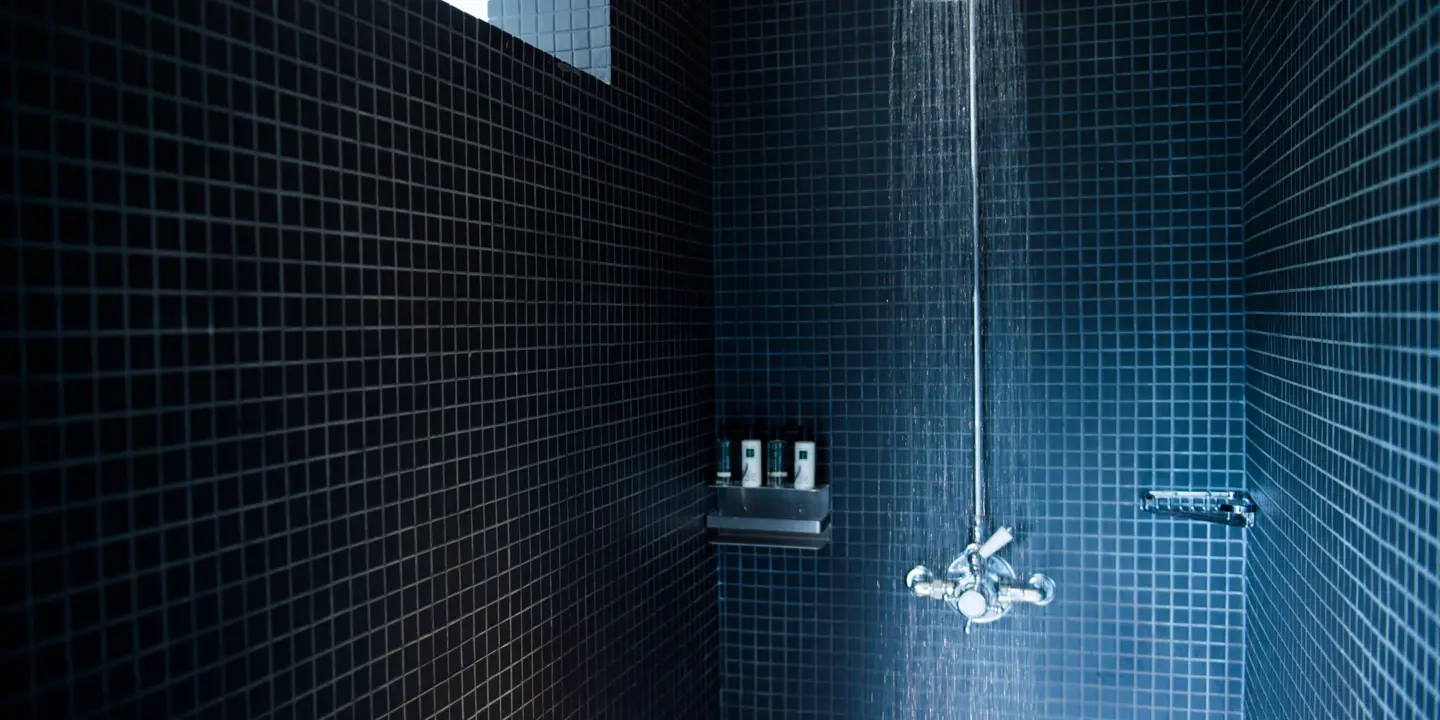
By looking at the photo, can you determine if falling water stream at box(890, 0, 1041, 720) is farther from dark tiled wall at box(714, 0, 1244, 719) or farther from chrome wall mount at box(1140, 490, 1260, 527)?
chrome wall mount at box(1140, 490, 1260, 527)

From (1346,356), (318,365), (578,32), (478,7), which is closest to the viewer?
(318,365)

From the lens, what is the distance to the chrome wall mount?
2424 mm

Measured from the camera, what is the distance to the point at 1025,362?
2645 mm

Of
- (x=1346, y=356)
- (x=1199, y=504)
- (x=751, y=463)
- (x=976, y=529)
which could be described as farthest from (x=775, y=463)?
(x=1346, y=356)

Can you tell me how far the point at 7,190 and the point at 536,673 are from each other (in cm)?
120

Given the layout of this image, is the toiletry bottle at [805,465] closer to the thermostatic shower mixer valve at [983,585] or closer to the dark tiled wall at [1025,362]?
the dark tiled wall at [1025,362]

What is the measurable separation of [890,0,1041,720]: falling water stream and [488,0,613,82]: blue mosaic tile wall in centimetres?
84

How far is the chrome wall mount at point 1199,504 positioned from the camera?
2424mm

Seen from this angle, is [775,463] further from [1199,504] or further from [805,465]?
[1199,504]

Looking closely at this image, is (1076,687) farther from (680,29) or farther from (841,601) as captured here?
(680,29)

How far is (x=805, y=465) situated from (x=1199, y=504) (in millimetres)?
906

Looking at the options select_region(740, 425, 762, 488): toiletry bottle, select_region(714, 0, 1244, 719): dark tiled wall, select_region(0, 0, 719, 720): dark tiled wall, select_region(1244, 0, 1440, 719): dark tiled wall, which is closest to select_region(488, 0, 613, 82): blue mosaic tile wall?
select_region(0, 0, 719, 720): dark tiled wall

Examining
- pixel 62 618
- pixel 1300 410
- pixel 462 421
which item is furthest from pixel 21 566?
pixel 1300 410

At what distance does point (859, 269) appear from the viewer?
2771 mm
